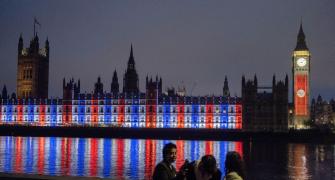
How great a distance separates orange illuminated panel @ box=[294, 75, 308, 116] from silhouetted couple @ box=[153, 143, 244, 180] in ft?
345

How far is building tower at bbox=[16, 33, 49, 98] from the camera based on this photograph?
14062 centimetres

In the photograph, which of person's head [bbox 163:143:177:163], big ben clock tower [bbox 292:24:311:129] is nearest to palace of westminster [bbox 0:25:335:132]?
big ben clock tower [bbox 292:24:311:129]

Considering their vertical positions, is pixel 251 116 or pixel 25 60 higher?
pixel 25 60

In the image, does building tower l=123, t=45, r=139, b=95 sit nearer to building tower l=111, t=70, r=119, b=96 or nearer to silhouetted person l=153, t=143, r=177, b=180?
building tower l=111, t=70, r=119, b=96

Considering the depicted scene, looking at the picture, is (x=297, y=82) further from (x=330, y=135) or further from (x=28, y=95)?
(x=28, y=95)

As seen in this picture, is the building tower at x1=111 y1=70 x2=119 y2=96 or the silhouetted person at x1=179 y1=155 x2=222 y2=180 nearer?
the silhouetted person at x1=179 y1=155 x2=222 y2=180

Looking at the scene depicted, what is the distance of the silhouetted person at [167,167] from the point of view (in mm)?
8273

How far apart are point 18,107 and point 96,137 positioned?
3806cm

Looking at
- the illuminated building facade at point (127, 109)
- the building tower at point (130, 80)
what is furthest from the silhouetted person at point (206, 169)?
the building tower at point (130, 80)

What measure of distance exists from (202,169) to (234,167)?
1.58 ft

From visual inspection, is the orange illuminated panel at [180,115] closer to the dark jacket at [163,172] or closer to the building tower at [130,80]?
the building tower at [130,80]

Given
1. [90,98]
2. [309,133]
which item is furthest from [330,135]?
[90,98]

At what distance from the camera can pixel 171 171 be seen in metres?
8.38

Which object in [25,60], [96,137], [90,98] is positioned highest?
[25,60]
